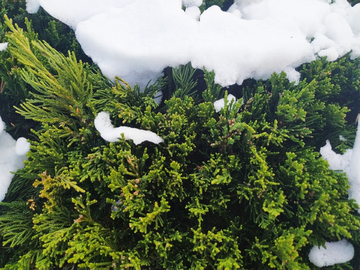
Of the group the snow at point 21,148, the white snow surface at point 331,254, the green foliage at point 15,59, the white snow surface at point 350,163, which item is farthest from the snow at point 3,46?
the white snow surface at point 331,254

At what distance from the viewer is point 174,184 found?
6.42ft

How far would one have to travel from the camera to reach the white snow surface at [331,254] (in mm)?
1873

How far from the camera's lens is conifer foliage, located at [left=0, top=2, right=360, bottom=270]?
1761mm

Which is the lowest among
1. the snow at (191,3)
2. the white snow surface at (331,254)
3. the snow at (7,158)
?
the white snow surface at (331,254)

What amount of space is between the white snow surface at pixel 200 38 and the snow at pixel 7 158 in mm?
1277

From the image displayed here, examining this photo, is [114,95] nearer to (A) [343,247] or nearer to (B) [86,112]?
(B) [86,112]

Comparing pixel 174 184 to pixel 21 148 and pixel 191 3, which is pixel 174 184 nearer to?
pixel 21 148

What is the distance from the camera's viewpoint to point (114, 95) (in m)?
2.31

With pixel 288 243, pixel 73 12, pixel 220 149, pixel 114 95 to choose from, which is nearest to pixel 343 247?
pixel 288 243

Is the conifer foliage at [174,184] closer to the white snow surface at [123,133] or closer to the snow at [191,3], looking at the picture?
the white snow surface at [123,133]

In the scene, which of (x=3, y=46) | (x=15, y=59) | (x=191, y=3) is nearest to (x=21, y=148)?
(x=15, y=59)

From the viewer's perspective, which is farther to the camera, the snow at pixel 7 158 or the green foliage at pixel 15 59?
the green foliage at pixel 15 59

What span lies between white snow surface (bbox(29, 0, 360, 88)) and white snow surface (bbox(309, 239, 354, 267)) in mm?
1759

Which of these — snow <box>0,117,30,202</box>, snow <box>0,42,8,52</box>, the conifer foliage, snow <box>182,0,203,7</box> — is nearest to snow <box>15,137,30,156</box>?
snow <box>0,117,30,202</box>
